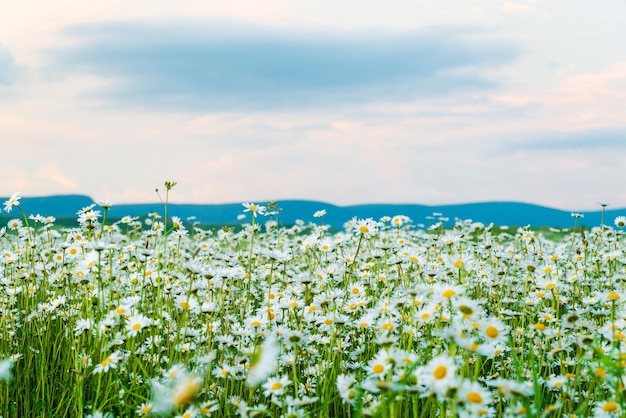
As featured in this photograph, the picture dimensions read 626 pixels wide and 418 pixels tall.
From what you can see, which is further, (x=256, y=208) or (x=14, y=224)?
(x=14, y=224)

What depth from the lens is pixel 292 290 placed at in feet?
18.4

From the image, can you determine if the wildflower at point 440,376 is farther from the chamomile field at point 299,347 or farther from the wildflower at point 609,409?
the wildflower at point 609,409

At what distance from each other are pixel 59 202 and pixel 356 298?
67.7 metres

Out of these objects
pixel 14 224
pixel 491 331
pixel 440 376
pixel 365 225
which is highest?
pixel 365 225

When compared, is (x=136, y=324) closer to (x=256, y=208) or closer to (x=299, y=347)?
(x=299, y=347)

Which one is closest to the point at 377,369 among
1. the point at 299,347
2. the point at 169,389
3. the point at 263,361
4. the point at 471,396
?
the point at 263,361

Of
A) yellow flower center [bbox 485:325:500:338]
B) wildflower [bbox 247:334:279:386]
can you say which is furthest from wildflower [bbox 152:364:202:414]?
yellow flower center [bbox 485:325:500:338]

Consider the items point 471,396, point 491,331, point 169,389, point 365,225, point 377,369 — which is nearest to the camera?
point 471,396

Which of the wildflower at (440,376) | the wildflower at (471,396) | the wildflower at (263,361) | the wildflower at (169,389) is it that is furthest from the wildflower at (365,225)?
the wildflower at (471,396)

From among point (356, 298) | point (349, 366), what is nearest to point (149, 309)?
point (356, 298)

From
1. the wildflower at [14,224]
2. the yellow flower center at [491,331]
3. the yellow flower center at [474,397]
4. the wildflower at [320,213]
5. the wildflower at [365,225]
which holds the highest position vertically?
the wildflower at [320,213]

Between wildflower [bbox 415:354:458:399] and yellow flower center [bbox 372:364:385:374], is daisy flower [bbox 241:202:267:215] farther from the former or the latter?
wildflower [bbox 415:354:458:399]

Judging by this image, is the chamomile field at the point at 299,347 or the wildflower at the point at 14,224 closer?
the chamomile field at the point at 299,347

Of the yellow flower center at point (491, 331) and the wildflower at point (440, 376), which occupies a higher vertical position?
the yellow flower center at point (491, 331)
